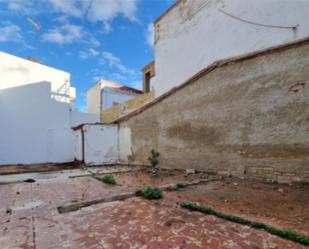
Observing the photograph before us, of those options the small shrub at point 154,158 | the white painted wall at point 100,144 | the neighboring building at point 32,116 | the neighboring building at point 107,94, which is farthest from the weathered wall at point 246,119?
the neighboring building at point 107,94

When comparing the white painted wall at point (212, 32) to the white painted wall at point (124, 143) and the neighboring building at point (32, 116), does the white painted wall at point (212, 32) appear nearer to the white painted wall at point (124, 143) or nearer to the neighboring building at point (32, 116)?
the white painted wall at point (124, 143)

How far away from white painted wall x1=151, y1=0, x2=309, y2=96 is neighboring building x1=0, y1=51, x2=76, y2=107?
6.27 metres

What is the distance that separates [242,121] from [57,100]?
1153 centimetres

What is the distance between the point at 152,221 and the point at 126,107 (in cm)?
1162

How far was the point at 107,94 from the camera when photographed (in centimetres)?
1862

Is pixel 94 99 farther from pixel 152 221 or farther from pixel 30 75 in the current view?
pixel 152 221

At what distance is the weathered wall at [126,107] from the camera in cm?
1222

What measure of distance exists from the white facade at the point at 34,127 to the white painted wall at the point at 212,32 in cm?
623

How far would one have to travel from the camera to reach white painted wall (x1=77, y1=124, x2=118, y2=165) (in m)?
9.05

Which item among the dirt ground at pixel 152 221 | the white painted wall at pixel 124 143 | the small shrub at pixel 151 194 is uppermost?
the white painted wall at pixel 124 143

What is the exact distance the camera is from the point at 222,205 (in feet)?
9.44

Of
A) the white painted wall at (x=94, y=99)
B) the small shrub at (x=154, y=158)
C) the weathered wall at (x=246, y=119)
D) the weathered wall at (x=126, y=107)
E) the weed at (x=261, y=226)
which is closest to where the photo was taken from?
the weed at (x=261, y=226)

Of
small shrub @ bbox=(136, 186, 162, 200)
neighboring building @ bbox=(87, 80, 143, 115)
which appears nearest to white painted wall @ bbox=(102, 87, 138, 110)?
neighboring building @ bbox=(87, 80, 143, 115)

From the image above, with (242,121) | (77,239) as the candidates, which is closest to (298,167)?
(242,121)
